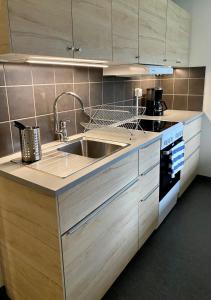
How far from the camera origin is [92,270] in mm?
1379

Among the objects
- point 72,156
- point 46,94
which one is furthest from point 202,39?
point 72,156

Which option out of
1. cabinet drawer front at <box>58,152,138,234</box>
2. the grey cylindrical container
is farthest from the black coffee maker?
the grey cylindrical container

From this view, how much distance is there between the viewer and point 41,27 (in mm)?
1178

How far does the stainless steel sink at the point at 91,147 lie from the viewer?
178 centimetres

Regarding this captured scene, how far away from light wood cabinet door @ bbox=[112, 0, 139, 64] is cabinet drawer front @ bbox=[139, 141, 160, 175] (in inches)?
27.2

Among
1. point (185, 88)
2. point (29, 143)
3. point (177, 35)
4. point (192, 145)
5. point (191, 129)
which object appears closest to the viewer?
point (29, 143)

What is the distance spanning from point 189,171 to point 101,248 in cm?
188

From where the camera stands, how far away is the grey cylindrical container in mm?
1394

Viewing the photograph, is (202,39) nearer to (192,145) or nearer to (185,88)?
(185,88)

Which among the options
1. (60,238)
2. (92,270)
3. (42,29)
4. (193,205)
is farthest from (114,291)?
(42,29)

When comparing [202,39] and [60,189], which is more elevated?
[202,39]

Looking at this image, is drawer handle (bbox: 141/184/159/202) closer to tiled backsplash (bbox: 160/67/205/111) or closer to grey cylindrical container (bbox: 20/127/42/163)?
grey cylindrical container (bbox: 20/127/42/163)

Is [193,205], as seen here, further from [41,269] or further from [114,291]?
[41,269]

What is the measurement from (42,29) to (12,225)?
106 centimetres
